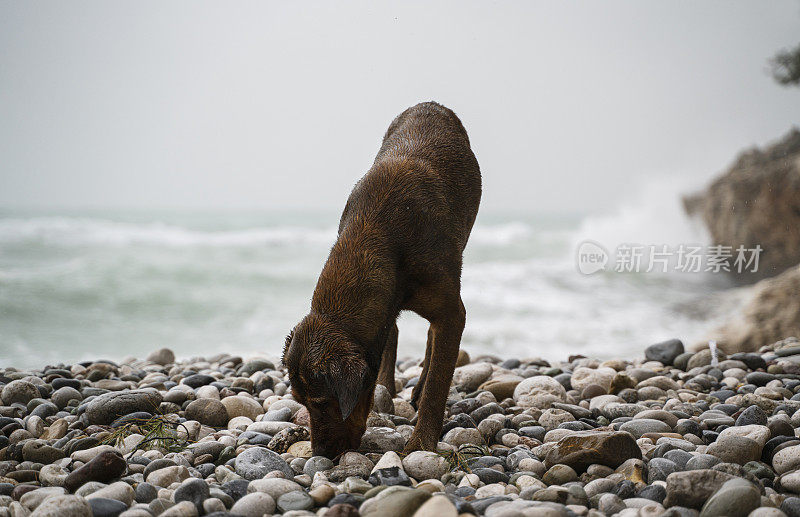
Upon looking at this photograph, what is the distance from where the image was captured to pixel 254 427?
A: 4.91 metres

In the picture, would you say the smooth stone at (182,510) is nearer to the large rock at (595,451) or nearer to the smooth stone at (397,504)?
the smooth stone at (397,504)

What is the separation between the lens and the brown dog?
3882 mm

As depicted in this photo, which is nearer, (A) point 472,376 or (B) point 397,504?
(B) point 397,504

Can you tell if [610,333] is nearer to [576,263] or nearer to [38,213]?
[576,263]

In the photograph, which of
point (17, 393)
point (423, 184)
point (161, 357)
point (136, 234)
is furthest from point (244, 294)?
point (423, 184)

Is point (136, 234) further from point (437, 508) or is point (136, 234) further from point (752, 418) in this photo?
point (437, 508)

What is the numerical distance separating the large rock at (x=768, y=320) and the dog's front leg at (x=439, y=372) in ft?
22.4

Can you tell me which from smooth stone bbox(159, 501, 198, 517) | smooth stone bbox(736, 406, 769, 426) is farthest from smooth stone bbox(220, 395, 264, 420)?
smooth stone bbox(736, 406, 769, 426)

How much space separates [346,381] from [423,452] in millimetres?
813

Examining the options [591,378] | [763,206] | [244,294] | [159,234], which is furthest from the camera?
[159,234]

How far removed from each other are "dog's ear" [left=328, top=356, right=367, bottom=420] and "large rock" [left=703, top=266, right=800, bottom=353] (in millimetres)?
7868

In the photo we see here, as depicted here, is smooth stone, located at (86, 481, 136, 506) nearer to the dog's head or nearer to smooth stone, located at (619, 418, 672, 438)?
the dog's head

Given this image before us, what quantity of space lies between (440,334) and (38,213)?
74.6ft

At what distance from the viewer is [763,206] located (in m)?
Result: 13.5
